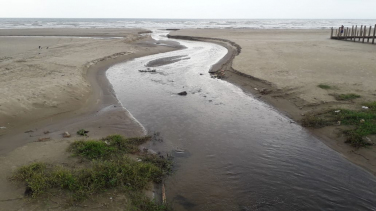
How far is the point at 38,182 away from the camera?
5227mm

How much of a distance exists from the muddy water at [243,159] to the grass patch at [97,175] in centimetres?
62

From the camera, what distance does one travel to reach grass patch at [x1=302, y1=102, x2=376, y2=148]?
7625 mm

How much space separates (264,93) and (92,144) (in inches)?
346

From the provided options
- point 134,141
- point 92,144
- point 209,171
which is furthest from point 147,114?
point 209,171

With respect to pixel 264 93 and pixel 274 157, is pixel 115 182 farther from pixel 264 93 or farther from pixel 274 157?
pixel 264 93

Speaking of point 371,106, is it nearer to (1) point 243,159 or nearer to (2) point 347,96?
(2) point 347,96

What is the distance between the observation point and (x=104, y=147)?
6.91 metres

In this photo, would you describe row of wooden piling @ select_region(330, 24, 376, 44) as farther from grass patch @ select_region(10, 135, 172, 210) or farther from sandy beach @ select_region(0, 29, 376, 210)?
grass patch @ select_region(10, 135, 172, 210)

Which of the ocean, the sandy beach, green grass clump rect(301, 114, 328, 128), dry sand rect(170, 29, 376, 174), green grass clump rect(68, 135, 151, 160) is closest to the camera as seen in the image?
green grass clump rect(68, 135, 151, 160)

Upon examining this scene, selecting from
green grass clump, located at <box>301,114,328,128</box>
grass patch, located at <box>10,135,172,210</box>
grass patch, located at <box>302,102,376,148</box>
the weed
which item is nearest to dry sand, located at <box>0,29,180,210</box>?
the weed

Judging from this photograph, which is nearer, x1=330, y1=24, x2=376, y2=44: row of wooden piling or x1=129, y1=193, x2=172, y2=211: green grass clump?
x1=129, y1=193, x2=172, y2=211: green grass clump

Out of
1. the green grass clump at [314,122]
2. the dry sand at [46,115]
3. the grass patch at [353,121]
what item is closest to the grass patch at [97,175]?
the dry sand at [46,115]

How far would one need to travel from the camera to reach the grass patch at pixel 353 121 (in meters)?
7.62

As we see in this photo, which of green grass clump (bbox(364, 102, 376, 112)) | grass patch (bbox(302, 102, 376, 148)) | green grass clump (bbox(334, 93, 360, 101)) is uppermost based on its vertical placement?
green grass clump (bbox(334, 93, 360, 101))
